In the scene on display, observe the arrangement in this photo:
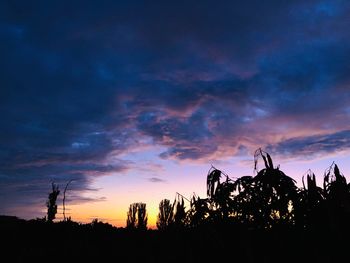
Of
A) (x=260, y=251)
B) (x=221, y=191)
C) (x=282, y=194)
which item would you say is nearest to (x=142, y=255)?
(x=221, y=191)

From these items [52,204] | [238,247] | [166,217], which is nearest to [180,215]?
[238,247]

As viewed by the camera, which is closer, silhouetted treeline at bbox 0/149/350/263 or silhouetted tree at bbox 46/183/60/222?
silhouetted treeline at bbox 0/149/350/263

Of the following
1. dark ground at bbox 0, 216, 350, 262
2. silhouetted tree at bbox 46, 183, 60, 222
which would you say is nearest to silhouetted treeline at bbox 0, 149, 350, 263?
dark ground at bbox 0, 216, 350, 262

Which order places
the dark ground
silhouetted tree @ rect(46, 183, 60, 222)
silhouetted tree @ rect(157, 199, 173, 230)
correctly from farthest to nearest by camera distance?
silhouetted tree @ rect(46, 183, 60, 222) < silhouetted tree @ rect(157, 199, 173, 230) < the dark ground

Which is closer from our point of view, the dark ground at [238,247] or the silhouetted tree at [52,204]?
the dark ground at [238,247]

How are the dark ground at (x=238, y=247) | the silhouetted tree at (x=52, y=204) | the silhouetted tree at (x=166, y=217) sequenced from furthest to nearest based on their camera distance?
1. the silhouetted tree at (x=52, y=204)
2. the silhouetted tree at (x=166, y=217)
3. the dark ground at (x=238, y=247)

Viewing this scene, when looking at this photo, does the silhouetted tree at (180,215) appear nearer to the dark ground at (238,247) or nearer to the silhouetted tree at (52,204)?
the dark ground at (238,247)

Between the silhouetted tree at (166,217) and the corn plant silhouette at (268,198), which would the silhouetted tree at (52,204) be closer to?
the silhouetted tree at (166,217)

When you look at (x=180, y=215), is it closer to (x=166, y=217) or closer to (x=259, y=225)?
(x=259, y=225)

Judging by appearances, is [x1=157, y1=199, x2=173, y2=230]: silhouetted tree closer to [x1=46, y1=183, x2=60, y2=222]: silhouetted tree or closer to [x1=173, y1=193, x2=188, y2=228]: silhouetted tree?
[x1=173, y1=193, x2=188, y2=228]: silhouetted tree

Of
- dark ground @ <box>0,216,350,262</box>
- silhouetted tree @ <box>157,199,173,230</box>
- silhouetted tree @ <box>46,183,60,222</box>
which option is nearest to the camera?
dark ground @ <box>0,216,350,262</box>

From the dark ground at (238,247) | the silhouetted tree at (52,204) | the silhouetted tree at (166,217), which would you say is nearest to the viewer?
the dark ground at (238,247)

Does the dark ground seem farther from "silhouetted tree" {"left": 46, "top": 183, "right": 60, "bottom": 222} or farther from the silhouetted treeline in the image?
"silhouetted tree" {"left": 46, "top": 183, "right": 60, "bottom": 222}

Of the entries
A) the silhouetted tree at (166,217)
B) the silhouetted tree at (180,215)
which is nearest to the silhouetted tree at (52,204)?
the silhouetted tree at (166,217)
